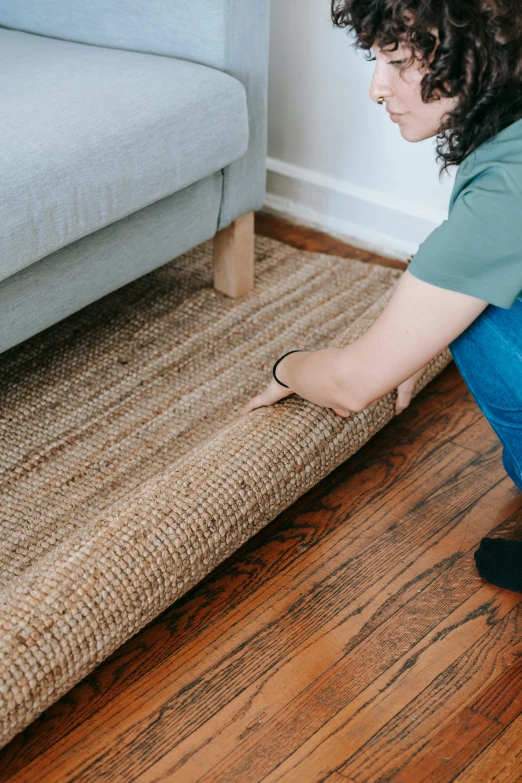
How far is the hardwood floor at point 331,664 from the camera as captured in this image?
915 millimetres

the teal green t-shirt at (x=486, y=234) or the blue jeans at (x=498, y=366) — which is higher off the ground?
the teal green t-shirt at (x=486, y=234)

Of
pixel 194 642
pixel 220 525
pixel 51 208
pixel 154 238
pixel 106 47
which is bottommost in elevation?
pixel 194 642

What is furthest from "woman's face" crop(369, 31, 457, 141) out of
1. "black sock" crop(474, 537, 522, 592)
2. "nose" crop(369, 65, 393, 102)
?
"black sock" crop(474, 537, 522, 592)

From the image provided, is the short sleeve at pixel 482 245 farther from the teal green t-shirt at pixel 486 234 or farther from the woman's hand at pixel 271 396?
the woman's hand at pixel 271 396

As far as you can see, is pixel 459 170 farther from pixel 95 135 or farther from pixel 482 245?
pixel 95 135

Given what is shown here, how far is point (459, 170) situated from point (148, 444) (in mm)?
674

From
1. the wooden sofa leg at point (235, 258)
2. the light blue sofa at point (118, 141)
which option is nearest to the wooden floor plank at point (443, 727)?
the light blue sofa at point (118, 141)

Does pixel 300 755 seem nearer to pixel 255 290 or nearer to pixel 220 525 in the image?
pixel 220 525

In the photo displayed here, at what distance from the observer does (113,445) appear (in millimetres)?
1344

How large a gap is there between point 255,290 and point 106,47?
1.79 feet

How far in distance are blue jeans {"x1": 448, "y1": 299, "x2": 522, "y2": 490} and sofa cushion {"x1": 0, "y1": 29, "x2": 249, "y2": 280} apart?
22.0 inches

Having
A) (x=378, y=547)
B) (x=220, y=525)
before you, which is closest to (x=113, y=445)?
(x=220, y=525)

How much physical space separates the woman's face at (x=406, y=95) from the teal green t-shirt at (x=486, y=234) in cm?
6

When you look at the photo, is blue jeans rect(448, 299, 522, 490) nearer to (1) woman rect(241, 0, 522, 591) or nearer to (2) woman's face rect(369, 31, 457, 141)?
(1) woman rect(241, 0, 522, 591)
